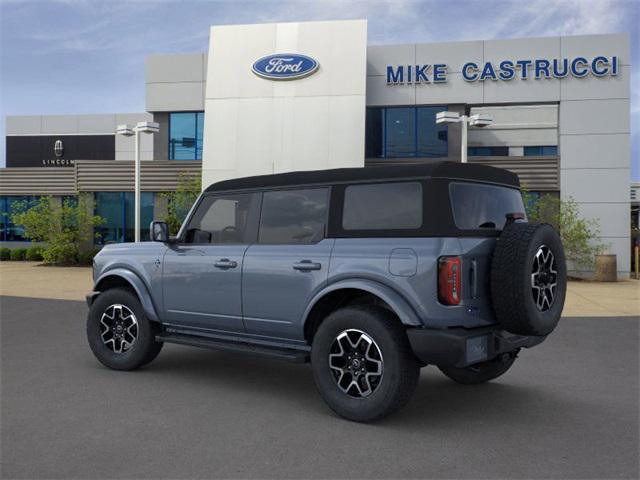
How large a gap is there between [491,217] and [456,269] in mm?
902

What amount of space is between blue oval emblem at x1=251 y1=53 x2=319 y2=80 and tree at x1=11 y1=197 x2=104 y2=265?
30.5 ft

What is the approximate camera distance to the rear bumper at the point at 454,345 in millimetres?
4215

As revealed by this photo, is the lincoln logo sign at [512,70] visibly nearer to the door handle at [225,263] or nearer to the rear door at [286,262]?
the rear door at [286,262]

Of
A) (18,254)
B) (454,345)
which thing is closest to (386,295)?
(454,345)

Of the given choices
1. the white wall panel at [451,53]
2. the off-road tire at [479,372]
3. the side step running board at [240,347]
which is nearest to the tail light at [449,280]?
the side step running board at [240,347]

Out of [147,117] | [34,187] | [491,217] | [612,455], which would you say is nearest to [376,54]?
[34,187]

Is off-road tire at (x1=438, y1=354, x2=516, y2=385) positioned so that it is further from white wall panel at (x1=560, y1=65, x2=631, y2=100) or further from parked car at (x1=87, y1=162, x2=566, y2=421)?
white wall panel at (x1=560, y1=65, x2=631, y2=100)

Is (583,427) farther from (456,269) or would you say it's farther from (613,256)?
(613,256)

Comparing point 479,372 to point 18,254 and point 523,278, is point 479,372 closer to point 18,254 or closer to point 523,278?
point 523,278

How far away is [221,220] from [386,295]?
207cm

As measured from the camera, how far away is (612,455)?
155 inches

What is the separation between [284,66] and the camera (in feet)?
72.1

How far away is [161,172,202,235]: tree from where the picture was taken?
2298cm

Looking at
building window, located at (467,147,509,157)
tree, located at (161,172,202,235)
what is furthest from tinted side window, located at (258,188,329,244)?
building window, located at (467,147,509,157)
